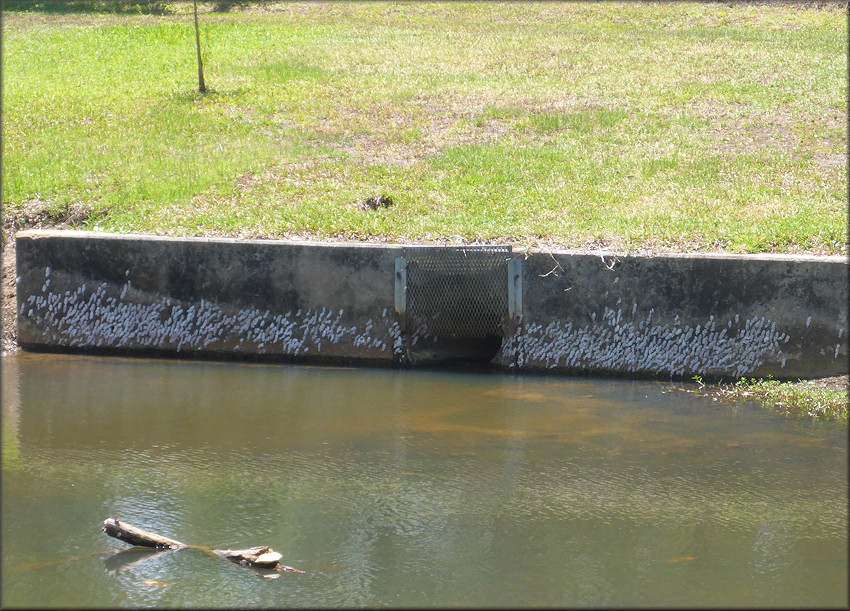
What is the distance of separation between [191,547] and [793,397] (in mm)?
Result: 6202

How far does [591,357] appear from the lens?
10.7 m

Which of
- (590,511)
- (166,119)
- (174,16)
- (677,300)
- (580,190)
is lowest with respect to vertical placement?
(590,511)

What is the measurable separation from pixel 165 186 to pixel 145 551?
8224mm

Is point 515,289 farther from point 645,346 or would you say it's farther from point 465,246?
point 645,346

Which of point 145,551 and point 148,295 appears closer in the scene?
point 145,551

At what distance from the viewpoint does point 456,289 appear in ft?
35.9

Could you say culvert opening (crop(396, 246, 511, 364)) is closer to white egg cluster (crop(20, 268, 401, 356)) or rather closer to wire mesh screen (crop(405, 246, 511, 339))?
wire mesh screen (crop(405, 246, 511, 339))

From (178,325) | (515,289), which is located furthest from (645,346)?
(178,325)

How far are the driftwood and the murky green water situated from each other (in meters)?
0.11

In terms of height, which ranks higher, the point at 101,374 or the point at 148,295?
the point at 148,295

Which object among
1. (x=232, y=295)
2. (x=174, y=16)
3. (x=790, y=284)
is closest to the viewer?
(x=790, y=284)

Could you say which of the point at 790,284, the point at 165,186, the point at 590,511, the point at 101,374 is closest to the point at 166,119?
the point at 165,186

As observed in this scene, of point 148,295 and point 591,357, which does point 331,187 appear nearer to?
point 148,295

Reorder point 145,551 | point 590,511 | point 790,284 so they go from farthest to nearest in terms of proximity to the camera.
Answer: point 790,284 < point 590,511 < point 145,551
